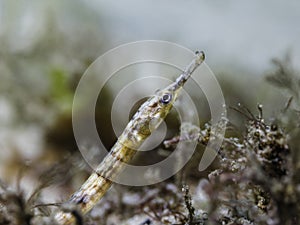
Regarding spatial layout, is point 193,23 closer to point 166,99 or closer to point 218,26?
point 218,26

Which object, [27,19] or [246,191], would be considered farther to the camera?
[27,19]

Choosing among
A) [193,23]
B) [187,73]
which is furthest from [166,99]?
[193,23]

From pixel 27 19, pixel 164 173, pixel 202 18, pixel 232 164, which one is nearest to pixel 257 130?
pixel 232 164

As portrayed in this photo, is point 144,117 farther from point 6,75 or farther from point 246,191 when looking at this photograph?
point 6,75

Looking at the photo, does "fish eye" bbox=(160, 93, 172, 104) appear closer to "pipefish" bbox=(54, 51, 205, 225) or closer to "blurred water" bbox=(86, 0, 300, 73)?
"pipefish" bbox=(54, 51, 205, 225)

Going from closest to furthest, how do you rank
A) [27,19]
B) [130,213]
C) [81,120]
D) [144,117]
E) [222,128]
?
1. [222,128]
2. [144,117]
3. [130,213]
4. [81,120]
5. [27,19]

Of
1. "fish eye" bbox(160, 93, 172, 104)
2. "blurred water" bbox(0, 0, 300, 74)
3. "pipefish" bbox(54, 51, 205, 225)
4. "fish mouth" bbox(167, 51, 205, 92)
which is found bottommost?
"pipefish" bbox(54, 51, 205, 225)

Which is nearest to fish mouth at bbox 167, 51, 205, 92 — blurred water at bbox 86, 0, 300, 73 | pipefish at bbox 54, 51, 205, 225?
pipefish at bbox 54, 51, 205, 225

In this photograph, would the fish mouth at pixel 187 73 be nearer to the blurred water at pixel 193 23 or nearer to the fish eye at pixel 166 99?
the fish eye at pixel 166 99

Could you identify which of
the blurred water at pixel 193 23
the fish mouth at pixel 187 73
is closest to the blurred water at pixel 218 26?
the blurred water at pixel 193 23
